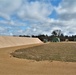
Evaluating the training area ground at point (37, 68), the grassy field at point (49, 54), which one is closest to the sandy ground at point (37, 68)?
the training area ground at point (37, 68)

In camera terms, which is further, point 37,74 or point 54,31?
point 54,31

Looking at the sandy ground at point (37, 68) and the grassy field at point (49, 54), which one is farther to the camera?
the grassy field at point (49, 54)

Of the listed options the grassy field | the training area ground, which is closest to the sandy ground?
the training area ground

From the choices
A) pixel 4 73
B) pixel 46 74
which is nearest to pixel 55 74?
pixel 46 74

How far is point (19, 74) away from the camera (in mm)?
8062

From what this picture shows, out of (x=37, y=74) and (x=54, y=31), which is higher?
(x=54, y=31)

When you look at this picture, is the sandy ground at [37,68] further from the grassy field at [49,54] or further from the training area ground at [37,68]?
the grassy field at [49,54]

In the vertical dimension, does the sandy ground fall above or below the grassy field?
below

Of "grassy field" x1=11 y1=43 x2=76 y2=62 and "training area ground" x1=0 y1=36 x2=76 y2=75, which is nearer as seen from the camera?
"training area ground" x1=0 y1=36 x2=76 y2=75

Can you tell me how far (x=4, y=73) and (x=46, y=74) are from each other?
2.30 meters

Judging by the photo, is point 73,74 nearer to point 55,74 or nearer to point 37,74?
point 55,74

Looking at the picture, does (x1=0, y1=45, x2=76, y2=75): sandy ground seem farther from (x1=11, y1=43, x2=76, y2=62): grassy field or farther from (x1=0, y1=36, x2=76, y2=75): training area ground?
(x1=11, y1=43, x2=76, y2=62): grassy field

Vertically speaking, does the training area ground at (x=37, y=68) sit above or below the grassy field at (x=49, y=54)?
below

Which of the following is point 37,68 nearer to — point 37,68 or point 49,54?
point 37,68
